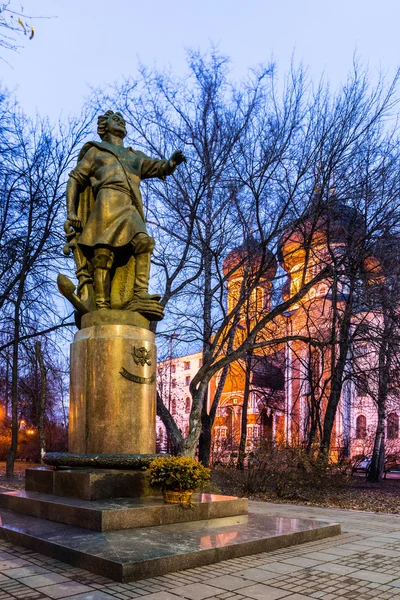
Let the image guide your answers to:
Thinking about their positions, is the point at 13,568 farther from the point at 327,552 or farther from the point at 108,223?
the point at 108,223

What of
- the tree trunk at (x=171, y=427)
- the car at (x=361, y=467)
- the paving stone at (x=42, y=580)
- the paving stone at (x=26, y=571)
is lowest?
the car at (x=361, y=467)

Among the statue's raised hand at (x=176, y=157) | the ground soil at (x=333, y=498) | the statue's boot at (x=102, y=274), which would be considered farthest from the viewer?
the ground soil at (x=333, y=498)

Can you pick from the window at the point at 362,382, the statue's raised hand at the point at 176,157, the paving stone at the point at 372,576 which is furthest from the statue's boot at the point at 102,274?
the window at the point at 362,382

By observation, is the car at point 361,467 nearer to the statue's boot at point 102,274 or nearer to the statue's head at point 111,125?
the statue's boot at point 102,274

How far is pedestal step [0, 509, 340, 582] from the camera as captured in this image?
5152 mm

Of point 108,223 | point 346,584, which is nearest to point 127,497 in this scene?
point 346,584

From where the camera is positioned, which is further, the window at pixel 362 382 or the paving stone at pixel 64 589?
the window at pixel 362 382

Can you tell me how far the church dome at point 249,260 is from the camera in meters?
16.2

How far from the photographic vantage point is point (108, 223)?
343 inches

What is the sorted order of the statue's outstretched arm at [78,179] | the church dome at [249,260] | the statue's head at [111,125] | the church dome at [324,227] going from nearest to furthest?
the statue's outstretched arm at [78,179] → the statue's head at [111,125] → the church dome at [324,227] → the church dome at [249,260]

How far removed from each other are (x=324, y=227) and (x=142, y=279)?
9.09 meters

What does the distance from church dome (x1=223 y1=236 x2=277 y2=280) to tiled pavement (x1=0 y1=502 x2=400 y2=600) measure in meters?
10.0

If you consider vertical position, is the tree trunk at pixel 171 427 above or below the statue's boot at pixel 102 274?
below

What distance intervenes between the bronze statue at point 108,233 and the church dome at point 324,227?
6744 mm
